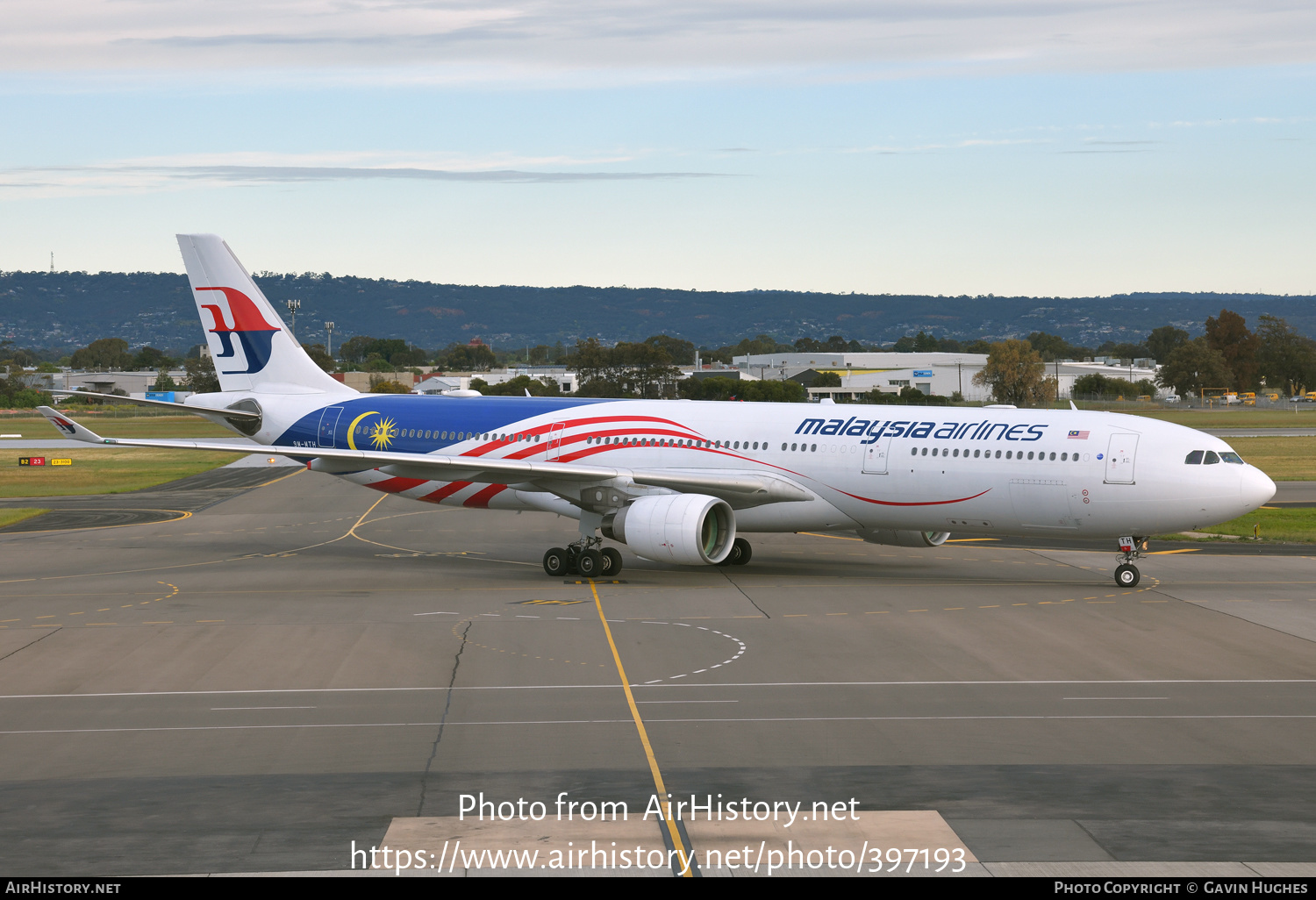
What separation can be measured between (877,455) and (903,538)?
3360mm

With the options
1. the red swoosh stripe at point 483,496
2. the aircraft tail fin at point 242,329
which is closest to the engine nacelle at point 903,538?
the red swoosh stripe at point 483,496

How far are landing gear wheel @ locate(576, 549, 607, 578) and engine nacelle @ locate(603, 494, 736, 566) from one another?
0.91 m

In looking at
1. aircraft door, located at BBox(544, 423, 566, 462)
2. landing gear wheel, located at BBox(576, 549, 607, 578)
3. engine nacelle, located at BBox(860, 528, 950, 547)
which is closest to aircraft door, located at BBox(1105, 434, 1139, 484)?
engine nacelle, located at BBox(860, 528, 950, 547)

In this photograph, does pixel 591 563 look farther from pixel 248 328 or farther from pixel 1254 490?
pixel 1254 490

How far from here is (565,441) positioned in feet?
117

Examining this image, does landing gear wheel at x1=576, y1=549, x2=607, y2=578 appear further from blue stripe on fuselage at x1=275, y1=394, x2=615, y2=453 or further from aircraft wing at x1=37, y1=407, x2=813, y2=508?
blue stripe on fuselage at x1=275, y1=394, x2=615, y2=453

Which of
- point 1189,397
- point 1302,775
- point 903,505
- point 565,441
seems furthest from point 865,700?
point 1189,397

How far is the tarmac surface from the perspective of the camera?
44.1ft

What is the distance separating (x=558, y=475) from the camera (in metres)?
32.3

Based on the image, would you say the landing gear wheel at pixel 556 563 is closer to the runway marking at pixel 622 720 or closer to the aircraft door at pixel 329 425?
the aircraft door at pixel 329 425

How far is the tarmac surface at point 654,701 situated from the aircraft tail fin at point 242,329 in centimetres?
694

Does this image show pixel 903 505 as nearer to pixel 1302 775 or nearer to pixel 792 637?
pixel 792 637

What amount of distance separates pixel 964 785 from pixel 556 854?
5.22m

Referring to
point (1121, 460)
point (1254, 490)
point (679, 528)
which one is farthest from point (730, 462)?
point (1254, 490)
